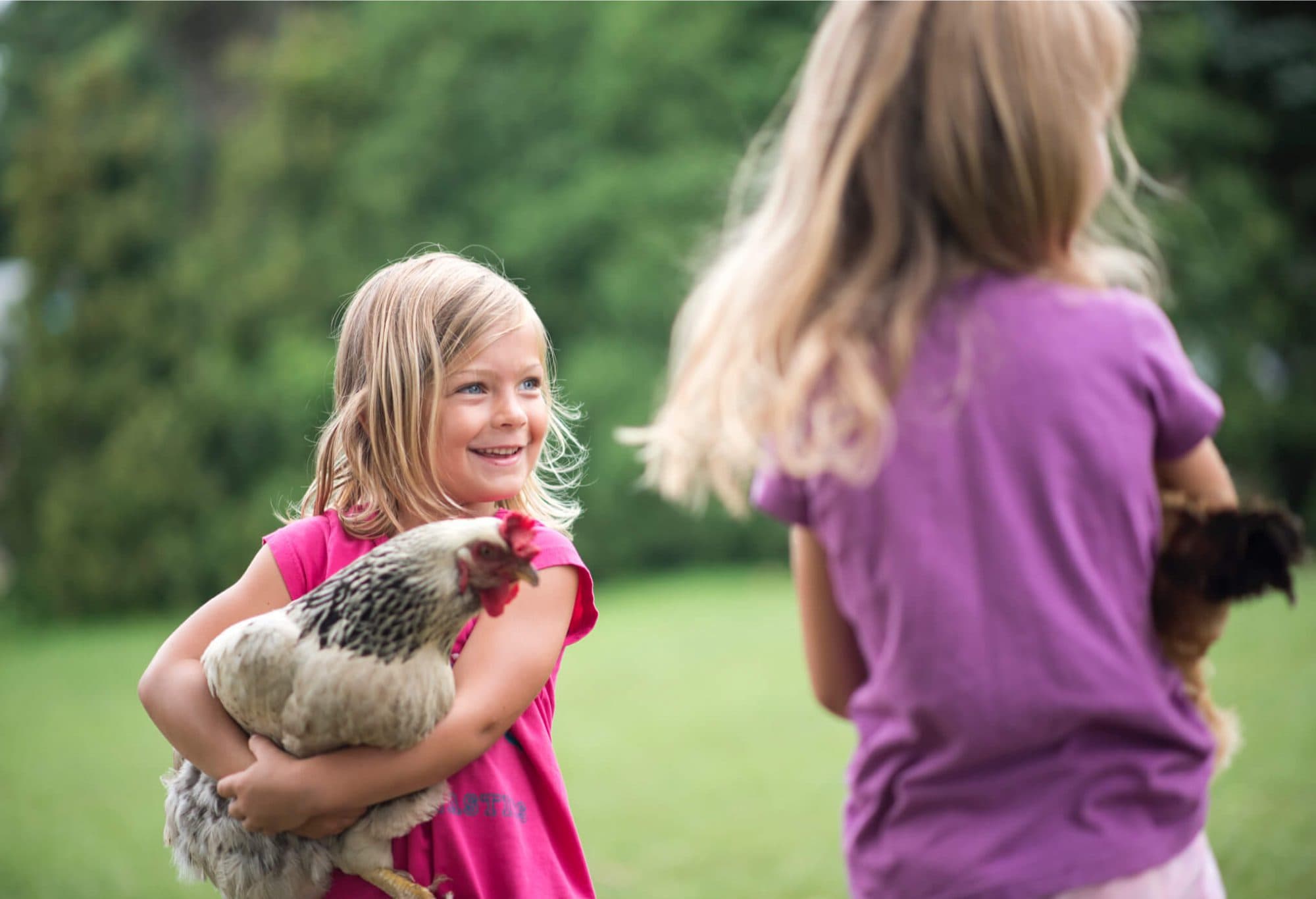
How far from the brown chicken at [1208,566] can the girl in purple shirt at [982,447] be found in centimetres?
4

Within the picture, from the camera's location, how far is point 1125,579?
142 centimetres

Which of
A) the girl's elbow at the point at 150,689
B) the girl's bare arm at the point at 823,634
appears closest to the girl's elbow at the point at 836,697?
the girl's bare arm at the point at 823,634

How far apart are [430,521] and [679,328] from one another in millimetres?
591

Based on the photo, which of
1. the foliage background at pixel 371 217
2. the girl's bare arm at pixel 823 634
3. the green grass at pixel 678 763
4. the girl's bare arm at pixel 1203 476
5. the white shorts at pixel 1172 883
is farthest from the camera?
the foliage background at pixel 371 217

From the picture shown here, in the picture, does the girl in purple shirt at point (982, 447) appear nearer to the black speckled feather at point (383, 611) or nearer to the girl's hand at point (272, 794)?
the black speckled feather at point (383, 611)

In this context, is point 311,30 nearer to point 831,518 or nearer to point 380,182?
point 380,182

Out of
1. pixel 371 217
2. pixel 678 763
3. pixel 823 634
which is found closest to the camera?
pixel 823 634

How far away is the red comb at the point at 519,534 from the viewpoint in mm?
1701

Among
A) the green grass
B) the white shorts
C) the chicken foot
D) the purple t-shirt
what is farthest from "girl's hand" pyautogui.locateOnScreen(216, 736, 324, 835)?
the green grass

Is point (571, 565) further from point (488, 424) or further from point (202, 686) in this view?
point (202, 686)

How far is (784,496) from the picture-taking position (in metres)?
1.51

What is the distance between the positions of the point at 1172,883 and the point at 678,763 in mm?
4937

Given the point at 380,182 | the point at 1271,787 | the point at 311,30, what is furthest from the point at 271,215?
the point at 1271,787

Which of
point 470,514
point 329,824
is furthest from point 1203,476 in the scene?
point 329,824
